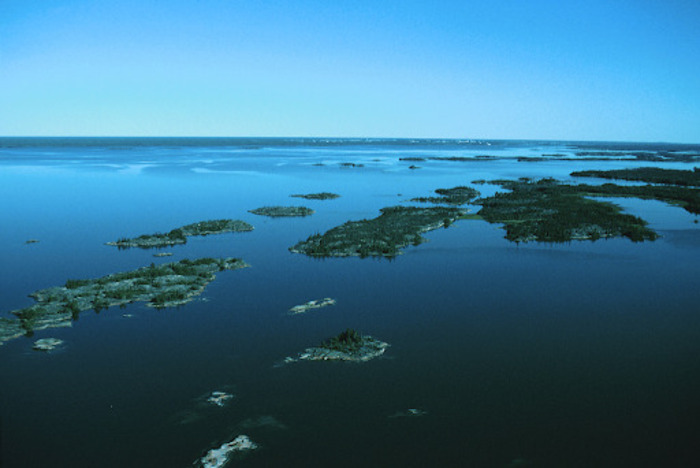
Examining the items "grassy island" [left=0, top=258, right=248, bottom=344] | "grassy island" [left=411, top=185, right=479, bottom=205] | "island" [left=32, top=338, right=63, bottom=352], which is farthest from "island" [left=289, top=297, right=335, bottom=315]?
"grassy island" [left=411, top=185, right=479, bottom=205]

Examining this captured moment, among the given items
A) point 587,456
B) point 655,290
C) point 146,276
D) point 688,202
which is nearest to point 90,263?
point 146,276

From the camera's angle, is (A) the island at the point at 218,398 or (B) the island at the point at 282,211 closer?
(A) the island at the point at 218,398

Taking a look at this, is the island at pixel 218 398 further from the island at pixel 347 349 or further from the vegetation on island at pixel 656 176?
the vegetation on island at pixel 656 176

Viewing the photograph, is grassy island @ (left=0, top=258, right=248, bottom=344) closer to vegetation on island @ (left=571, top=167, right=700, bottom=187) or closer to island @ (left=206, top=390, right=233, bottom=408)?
island @ (left=206, top=390, right=233, bottom=408)

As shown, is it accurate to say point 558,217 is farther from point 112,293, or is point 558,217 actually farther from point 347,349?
point 112,293

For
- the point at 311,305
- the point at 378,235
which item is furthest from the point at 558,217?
the point at 311,305

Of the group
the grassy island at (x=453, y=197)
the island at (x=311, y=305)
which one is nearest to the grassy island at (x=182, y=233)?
the island at (x=311, y=305)

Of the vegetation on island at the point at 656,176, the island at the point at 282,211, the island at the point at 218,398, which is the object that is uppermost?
the vegetation on island at the point at 656,176
